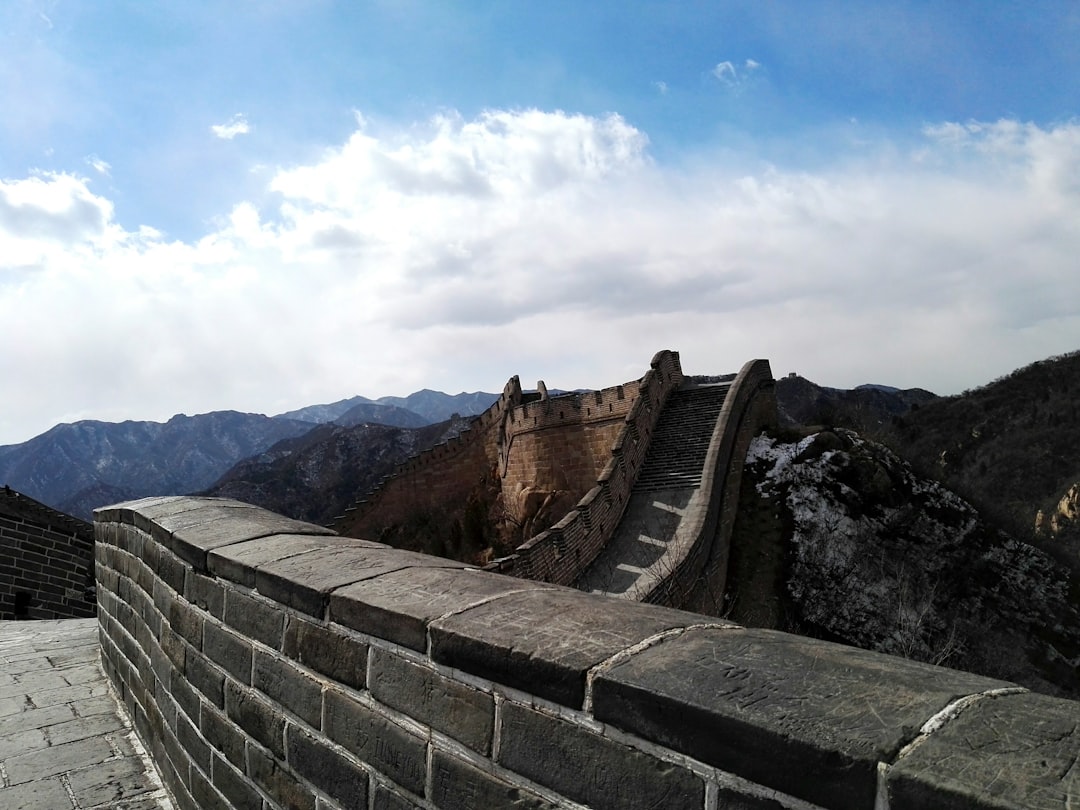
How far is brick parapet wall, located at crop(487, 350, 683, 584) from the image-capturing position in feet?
40.6

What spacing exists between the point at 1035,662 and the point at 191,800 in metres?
13.7

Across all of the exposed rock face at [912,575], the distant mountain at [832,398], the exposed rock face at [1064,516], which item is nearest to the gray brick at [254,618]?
the exposed rock face at [912,575]

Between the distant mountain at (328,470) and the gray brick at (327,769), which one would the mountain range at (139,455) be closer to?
the distant mountain at (328,470)

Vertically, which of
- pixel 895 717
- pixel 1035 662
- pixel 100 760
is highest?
pixel 895 717

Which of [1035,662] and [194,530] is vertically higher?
[194,530]

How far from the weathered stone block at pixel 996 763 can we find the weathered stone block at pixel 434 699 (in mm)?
865

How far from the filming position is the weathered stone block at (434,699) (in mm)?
1569

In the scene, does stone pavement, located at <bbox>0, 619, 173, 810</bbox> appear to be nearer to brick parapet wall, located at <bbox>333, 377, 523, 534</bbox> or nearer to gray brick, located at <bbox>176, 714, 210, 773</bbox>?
gray brick, located at <bbox>176, 714, 210, 773</bbox>

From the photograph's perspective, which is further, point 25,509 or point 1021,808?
point 25,509

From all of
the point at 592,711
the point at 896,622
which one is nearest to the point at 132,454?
the point at 896,622

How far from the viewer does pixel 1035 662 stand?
12.1 metres

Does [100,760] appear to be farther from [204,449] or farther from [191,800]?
[204,449]

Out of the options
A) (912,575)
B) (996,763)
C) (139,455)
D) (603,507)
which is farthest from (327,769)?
(139,455)

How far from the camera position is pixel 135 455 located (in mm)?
99812
